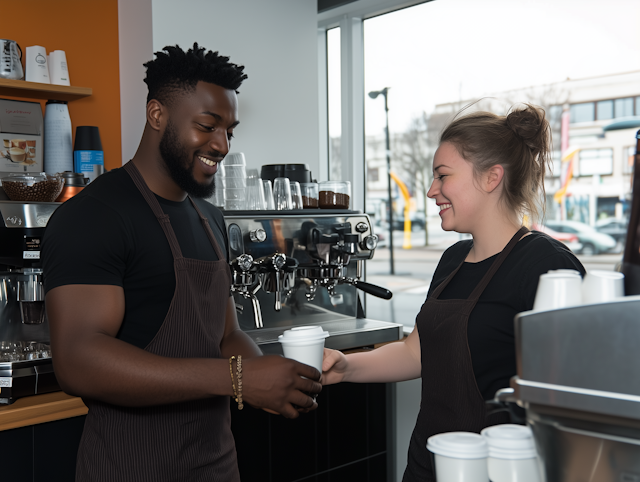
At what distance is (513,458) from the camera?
0.60m

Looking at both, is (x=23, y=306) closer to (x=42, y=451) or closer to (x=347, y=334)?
(x=42, y=451)

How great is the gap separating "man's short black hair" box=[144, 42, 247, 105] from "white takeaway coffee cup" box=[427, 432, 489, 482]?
1.16 metres

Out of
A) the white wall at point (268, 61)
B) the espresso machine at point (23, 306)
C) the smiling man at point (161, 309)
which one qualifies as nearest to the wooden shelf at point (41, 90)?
the white wall at point (268, 61)

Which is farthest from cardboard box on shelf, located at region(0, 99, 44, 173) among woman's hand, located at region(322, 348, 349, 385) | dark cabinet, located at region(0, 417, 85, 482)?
woman's hand, located at region(322, 348, 349, 385)

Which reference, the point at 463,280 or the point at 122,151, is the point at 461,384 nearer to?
the point at 463,280

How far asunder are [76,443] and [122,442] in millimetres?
597

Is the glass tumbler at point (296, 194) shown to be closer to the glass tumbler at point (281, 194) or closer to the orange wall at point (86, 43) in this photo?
the glass tumbler at point (281, 194)

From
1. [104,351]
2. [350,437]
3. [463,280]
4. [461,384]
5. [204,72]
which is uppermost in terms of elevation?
[204,72]

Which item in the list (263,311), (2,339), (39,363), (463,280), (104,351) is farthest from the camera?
(263,311)

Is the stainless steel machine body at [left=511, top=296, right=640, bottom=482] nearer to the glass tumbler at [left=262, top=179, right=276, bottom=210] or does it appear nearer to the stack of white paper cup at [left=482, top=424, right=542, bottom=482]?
the stack of white paper cup at [left=482, top=424, right=542, bottom=482]

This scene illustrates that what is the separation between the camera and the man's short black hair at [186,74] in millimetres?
1517

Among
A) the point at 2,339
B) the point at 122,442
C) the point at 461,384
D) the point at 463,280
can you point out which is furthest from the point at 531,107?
the point at 2,339

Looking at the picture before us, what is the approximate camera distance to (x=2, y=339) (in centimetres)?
208

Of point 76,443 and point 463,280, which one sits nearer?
point 463,280
